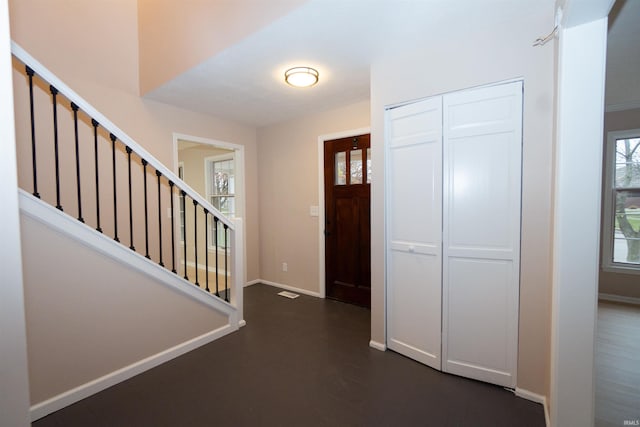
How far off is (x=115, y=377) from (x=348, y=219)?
2650 mm

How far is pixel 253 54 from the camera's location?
2.25 metres

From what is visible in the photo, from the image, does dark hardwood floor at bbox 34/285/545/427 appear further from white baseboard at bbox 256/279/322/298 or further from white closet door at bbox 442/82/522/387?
white baseboard at bbox 256/279/322/298

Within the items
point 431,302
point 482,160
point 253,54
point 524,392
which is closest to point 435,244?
point 431,302

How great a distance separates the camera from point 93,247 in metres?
1.85

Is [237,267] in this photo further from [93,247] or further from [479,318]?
[479,318]

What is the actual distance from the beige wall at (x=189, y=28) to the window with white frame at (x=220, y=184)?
2.12 meters

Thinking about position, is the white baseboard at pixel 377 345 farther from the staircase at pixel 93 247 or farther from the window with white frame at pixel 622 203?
the window with white frame at pixel 622 203

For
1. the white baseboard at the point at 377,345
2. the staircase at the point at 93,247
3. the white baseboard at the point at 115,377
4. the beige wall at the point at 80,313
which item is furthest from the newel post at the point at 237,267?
the white baseboard at the point at 377,345

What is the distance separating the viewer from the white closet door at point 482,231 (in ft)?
6.14

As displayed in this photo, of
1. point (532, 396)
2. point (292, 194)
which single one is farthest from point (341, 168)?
point (532, 396)

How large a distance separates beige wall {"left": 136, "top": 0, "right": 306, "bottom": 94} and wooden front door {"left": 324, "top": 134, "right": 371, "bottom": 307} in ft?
5.78

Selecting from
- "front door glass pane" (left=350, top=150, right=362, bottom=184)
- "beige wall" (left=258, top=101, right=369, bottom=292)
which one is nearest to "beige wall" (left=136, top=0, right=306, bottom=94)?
"beige wall" (left=258, top=101, right=369, bottom=292)

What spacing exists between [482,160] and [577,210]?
2.26 feet

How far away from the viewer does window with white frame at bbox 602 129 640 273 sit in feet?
11.9
